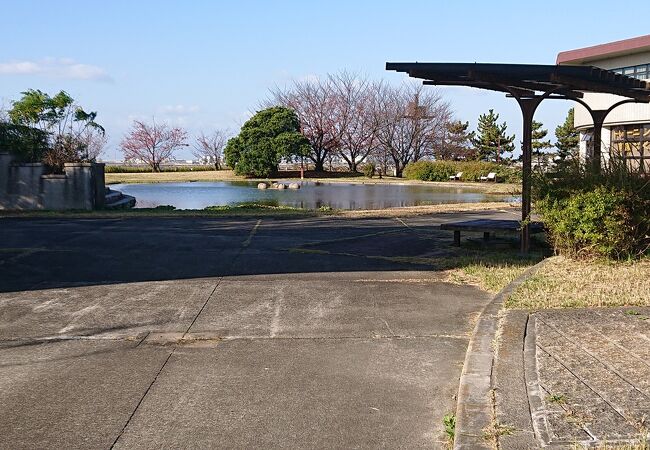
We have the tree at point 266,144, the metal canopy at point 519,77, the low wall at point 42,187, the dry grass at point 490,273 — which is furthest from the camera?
the tree at point 266,144

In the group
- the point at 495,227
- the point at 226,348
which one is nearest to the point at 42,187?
the point at 495,227

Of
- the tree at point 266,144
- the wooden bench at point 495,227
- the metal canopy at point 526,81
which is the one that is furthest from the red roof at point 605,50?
the wooden bench at point 495,227

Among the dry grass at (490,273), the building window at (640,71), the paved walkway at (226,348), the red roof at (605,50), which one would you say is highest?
the red roof at (605,50)

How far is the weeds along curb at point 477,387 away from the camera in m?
3.49

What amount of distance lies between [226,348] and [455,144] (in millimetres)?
49176

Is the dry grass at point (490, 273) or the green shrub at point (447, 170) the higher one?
the green shrub at point (447, 170)

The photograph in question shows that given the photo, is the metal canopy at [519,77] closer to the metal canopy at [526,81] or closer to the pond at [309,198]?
the metal canopy at [526,81]

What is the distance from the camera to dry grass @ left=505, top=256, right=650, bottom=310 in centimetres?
619

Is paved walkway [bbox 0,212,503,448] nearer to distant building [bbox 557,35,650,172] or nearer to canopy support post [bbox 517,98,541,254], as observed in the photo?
canopy support post [bbox 517,98,541,254]

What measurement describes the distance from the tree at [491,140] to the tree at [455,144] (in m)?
1.00

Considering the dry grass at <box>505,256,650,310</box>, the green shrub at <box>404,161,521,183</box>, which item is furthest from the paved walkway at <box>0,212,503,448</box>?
the green shrub at <box>404,161,521,183</box>

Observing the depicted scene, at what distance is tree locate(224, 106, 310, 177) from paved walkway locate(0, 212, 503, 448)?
3488 centimetres

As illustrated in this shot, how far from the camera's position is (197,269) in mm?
8812

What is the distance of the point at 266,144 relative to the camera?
1768 inches
